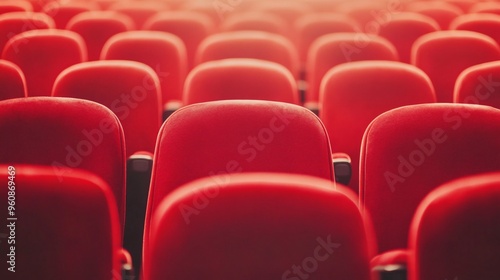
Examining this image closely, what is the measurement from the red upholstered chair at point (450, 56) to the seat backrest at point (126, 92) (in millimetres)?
1333

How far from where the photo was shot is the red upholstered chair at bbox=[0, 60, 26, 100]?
1912 millimetres

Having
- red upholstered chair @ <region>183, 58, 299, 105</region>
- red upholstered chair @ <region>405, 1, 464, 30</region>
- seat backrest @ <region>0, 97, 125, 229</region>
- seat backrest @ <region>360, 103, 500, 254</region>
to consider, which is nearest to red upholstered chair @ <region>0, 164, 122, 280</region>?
seat backrest @ <region>0, 97, 125, 229</region>

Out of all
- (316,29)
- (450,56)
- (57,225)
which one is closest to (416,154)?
(57,225)

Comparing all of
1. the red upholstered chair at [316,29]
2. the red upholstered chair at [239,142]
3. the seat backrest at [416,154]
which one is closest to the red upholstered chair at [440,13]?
the red upholstered chair at [316,29]

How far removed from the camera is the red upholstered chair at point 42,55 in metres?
2.59

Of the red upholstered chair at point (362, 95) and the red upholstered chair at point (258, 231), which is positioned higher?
the red upholstered chair at point (258, 231)

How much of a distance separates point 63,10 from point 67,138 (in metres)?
2.95

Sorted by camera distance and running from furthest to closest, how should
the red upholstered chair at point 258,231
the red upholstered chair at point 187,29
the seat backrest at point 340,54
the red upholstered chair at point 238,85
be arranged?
the red upholstered chair at point 187,29 → the seat backrest at point 340,54 → the red upholstered chair at point 238,85 → the red upholstered chair at point 258,231

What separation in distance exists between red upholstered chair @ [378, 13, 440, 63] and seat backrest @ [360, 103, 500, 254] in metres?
1.88

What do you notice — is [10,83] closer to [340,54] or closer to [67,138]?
[67,138]

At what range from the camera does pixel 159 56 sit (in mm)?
2676

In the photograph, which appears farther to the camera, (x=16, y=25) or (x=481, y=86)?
(x=16, y=25)

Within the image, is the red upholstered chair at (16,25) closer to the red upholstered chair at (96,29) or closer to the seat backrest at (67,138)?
the red upholstered chair at (96,29)

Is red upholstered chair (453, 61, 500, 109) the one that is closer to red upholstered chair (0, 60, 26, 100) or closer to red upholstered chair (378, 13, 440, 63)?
red upholstered chair (378, 13, 440, 63)
